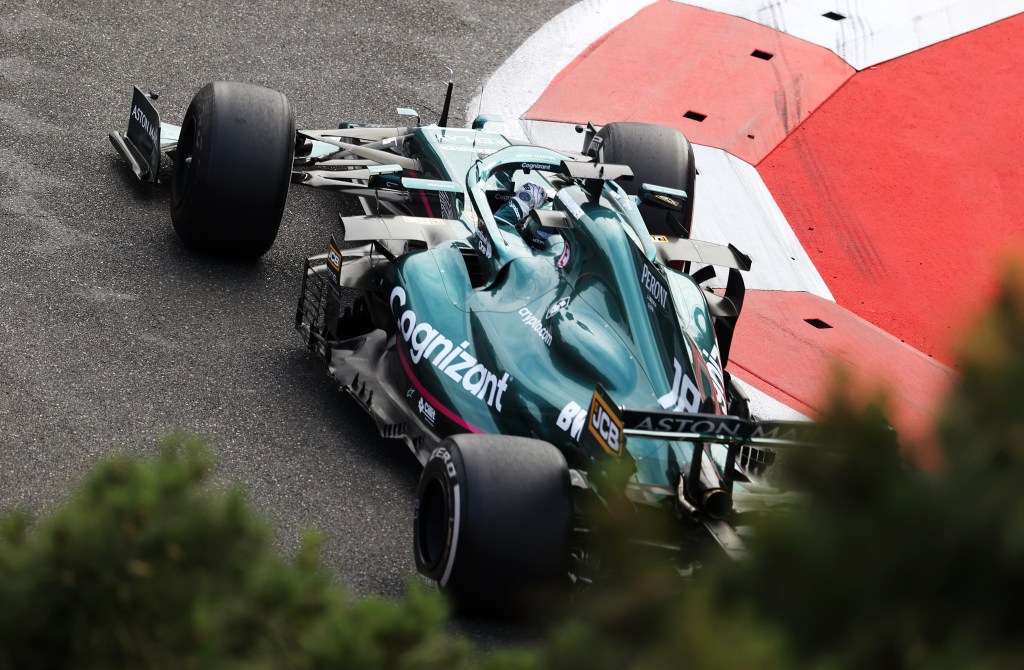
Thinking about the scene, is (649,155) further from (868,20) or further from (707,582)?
(707,582)

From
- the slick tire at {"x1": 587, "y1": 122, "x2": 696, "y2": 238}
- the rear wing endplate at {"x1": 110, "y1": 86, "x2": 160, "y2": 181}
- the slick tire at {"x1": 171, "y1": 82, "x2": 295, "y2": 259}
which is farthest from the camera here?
the rear wing endplate at {"x1": 110, "y1": 86, "x2": 160, "y2": 181}

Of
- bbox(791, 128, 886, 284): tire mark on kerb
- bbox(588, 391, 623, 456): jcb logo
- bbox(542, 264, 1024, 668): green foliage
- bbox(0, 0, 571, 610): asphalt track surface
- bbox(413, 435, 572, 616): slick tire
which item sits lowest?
bbox(0, 0, 571, 610): asphalt track surface

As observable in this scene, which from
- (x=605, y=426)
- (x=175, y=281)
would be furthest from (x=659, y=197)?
(x=175, y=281)

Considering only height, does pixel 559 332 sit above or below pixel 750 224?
above

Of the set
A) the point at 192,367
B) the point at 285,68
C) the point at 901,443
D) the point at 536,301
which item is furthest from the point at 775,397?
the point at 901,443

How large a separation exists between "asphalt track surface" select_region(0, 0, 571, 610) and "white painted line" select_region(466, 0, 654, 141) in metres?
0.20

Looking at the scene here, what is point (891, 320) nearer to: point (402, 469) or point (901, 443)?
point (402, 469)

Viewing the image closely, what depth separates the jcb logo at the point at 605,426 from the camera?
14.4 ft

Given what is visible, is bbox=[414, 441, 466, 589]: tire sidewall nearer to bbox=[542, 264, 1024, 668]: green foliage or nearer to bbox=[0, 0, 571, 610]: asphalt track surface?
bbox=[0, 0, 571, 610]: asphalt track surface

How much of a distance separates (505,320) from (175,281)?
234 cm

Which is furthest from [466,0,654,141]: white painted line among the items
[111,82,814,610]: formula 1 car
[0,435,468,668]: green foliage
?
[0,435,468,668]: green foliage

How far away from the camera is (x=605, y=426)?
15.0 feet

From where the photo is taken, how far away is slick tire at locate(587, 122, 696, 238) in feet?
24.9

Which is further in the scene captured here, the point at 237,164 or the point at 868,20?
the point at 868,20
